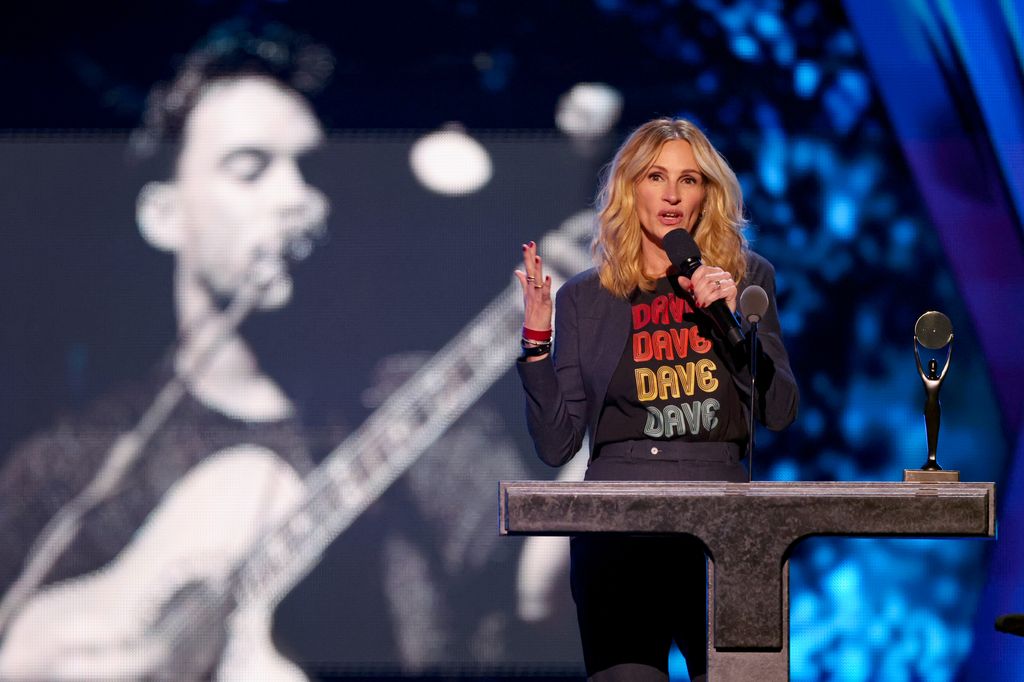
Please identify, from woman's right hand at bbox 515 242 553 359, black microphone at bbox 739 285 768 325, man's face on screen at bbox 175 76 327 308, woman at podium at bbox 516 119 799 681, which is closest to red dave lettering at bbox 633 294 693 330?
woman at podium at bbox 516 119 799 681

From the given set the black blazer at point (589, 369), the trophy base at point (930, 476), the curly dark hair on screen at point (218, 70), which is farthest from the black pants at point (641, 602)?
the curly dark hair on screen at point (218, 70)

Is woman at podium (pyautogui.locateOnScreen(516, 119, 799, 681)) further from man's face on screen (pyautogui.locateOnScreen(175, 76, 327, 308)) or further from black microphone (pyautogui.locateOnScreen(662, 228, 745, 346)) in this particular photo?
man's face on screen (pyautogui.locateOnScreen(175, 76, 327, 308))

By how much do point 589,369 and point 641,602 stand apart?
16.5 inches

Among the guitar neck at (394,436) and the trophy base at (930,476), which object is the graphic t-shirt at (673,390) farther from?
the guitar neck at (394,436)

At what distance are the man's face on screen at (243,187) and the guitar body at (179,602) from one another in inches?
23.8

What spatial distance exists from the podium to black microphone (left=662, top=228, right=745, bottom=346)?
37cm

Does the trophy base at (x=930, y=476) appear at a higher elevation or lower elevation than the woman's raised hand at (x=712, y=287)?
lower

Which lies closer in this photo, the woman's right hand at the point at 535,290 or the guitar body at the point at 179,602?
the woman's right hand at the point at 535,290

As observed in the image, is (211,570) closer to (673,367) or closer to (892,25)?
(673,367)

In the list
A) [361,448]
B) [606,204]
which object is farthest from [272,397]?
[606,204]

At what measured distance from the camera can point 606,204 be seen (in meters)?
2.35

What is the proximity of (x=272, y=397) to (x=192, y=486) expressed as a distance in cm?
37

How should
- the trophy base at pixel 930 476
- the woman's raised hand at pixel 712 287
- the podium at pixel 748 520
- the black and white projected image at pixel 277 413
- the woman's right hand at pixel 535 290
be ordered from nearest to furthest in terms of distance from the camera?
the podium at pixel 748 520 < the trophy base at pixel 930 476 < the woman's raised hand at pixel 712 287 < the woman's right hand at pixel 535 290 < the black and white projected image at pixel 277 413

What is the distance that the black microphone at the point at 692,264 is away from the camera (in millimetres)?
1889
